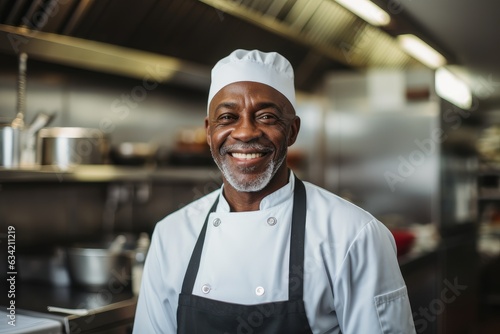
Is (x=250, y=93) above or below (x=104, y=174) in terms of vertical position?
above

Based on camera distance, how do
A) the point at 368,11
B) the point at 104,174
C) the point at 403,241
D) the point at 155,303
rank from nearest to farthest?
the point at 155,303 → the point at 104,174 → the point at 368,11 → the point at 403,241

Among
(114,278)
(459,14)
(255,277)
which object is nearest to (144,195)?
(114,278)

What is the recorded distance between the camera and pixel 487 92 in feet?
23.9

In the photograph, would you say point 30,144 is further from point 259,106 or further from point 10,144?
point 259,106

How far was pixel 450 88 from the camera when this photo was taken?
5.10 m

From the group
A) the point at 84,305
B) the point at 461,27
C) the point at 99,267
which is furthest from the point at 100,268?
the point at 461,27

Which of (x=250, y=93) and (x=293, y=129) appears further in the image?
(x=293, y=129)

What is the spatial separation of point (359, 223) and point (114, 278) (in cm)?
124

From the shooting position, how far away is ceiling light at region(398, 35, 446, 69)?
3.91m

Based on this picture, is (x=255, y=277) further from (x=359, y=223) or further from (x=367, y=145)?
(x=367, y=145)

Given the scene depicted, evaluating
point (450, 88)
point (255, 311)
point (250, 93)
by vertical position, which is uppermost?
point (450, 88)

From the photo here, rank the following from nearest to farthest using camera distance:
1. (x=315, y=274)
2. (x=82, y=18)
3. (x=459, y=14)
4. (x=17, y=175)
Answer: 1. (x=315, y=274)
2. (x=17, y=175)
3. (x=82, y=18)
4. (x=459, y=14)

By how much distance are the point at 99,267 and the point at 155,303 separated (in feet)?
2.45

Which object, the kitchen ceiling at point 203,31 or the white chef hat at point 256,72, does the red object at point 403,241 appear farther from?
the white chef hat at point 256,72
